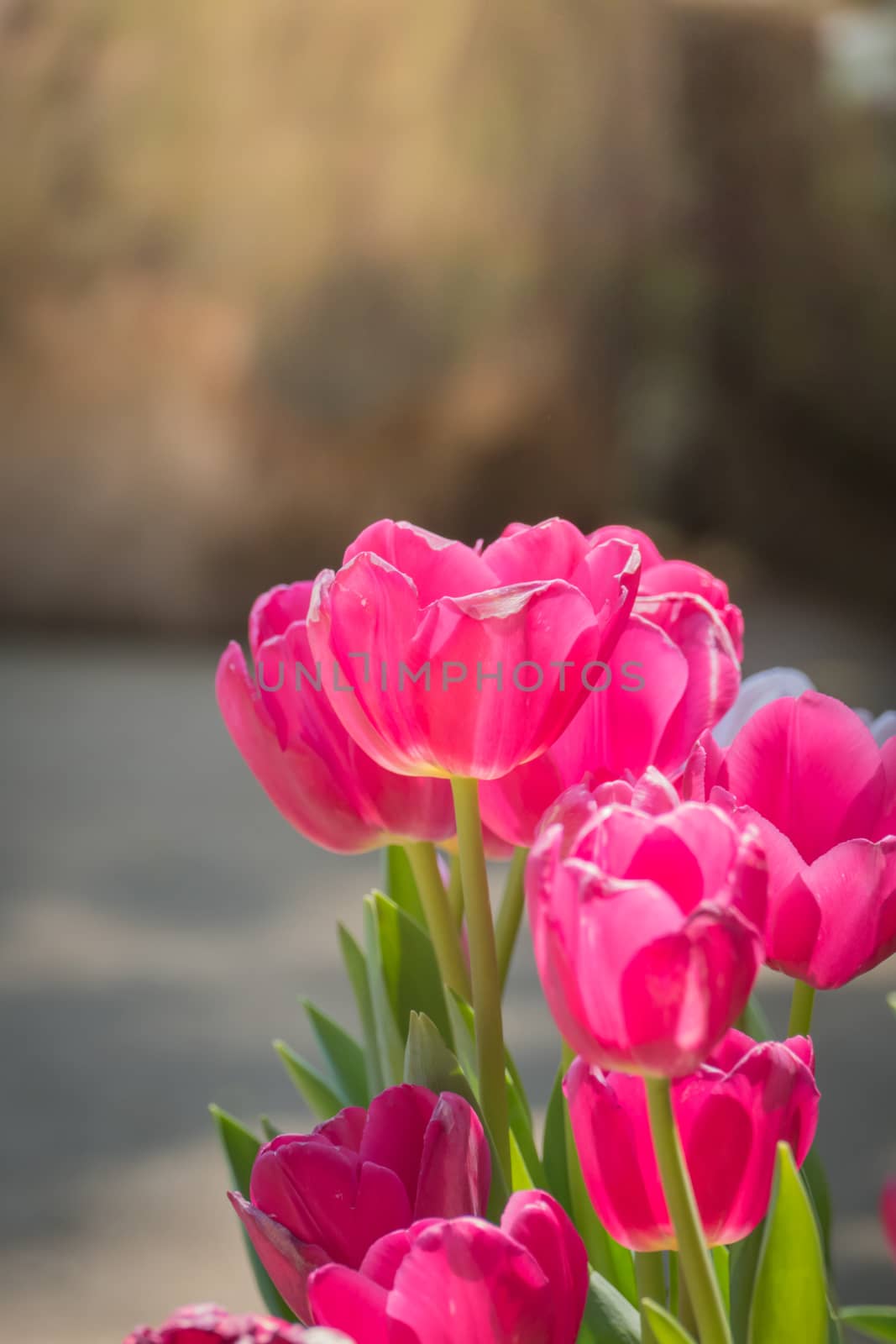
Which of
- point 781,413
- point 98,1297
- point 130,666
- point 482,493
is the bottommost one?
point 98,1297

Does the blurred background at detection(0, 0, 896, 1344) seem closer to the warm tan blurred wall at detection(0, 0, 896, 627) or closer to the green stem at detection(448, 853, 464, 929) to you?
the warm tan blurred wall at detection(0, 0, 896, 627)

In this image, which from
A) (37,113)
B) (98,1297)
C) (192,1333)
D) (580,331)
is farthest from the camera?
(580,331)

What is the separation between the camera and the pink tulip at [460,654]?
0.14m

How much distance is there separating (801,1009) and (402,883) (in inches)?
3.3

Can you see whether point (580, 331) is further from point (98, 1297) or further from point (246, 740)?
point (246, 740)

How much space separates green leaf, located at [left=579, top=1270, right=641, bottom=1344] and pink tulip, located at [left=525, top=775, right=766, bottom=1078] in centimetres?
5

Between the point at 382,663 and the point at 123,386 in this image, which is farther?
the point at 123,386

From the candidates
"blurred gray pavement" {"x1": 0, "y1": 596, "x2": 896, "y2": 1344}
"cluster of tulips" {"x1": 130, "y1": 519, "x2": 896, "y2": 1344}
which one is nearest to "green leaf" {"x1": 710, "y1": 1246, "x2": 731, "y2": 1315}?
"cluster of tulips" {"x1": 130, "y1": 519, "x2": 896, "y2": 1344}

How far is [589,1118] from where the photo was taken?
0.44 feet

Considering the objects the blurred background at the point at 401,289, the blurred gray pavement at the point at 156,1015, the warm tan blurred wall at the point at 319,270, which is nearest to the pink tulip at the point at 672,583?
the blurred gray pavement at the point at 156,1015

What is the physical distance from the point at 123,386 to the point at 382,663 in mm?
2636

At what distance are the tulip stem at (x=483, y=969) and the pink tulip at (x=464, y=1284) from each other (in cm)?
3

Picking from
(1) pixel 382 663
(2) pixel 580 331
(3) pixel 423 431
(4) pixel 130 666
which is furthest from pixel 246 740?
(2) pixel 580 331

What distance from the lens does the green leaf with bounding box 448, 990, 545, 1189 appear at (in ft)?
0.54
